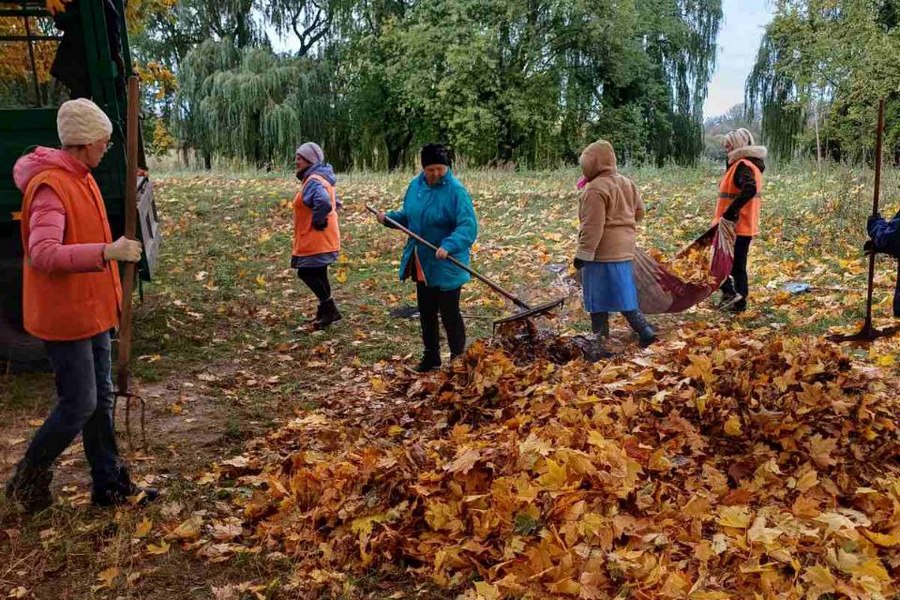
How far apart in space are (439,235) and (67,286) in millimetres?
2888

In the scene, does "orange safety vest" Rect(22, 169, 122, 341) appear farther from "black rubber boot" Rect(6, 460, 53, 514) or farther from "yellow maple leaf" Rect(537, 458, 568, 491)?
"yellow maple leaf" Rect(537, 458, 568, 491)

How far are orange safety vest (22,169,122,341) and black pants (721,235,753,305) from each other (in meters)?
5.59

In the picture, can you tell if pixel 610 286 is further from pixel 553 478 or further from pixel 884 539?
→ pixel 884 539

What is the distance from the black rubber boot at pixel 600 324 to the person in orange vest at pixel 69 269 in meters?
3.48

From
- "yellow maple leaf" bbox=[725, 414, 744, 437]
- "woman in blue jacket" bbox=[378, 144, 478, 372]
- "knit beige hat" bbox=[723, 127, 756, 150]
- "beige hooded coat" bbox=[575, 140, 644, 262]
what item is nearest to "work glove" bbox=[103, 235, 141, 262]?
"woman in blue jacket" bbox=[378, 144, 478, 372]

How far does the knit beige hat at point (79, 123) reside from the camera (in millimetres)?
3244

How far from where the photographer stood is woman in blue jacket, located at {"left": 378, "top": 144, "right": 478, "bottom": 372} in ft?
18.0

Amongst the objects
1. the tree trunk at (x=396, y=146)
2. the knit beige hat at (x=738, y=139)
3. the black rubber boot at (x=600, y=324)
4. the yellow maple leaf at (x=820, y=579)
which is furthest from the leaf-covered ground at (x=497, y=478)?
the tree trunk at (x=396, y=146)

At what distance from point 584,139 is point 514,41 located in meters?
4.15

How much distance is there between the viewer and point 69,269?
3.13 metres

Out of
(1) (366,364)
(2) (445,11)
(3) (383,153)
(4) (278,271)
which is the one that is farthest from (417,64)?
(1) (366,364)

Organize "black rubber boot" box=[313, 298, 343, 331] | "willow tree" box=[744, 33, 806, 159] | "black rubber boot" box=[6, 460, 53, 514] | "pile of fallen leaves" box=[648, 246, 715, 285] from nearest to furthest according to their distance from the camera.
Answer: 1. "black rubber boot" box=[6, 460, 53, 514]
2. "pile of fallen leaves" box=[648, 246, 715, 285]
3. "black rubber boot" box=[313, 298, 343, 331]
4. "willow tree" box=[744, 33, 806, 159]

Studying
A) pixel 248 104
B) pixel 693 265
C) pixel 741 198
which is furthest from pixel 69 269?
pixel 248 104

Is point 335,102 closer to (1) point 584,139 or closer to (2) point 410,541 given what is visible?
(1) point 584,139
